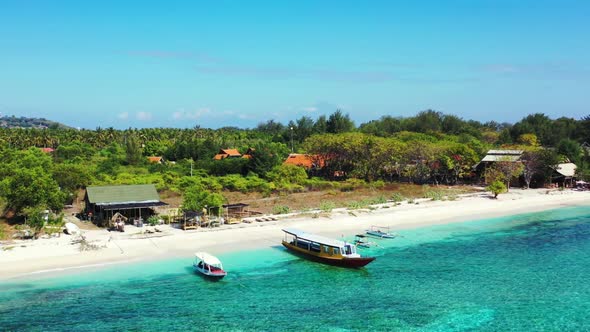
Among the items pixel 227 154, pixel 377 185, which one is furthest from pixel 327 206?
pixel 227 154

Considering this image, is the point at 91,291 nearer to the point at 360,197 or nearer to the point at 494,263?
the point at 494,263

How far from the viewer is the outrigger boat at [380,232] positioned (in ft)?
134

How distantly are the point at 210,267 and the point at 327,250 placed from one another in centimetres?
791

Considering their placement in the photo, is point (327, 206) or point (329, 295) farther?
point (327, 206)

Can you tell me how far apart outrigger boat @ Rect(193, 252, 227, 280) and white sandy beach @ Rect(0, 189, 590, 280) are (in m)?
4.06

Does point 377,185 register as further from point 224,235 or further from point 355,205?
point 224,235

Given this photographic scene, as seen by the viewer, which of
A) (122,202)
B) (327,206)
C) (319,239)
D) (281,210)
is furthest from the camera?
(327,206)

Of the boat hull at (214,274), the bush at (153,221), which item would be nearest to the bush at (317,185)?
the bush at (153,221)

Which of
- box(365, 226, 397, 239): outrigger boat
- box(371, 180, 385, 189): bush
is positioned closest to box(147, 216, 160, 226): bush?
box(365, 226, 397, 239): outrigger boat

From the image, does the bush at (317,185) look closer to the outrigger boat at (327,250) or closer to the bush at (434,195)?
the bush at (434,195)

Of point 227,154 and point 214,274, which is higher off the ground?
point 227,154

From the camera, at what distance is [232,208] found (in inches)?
1859

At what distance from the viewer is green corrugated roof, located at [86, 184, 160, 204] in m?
43.7

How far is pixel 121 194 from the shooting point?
44.3m
